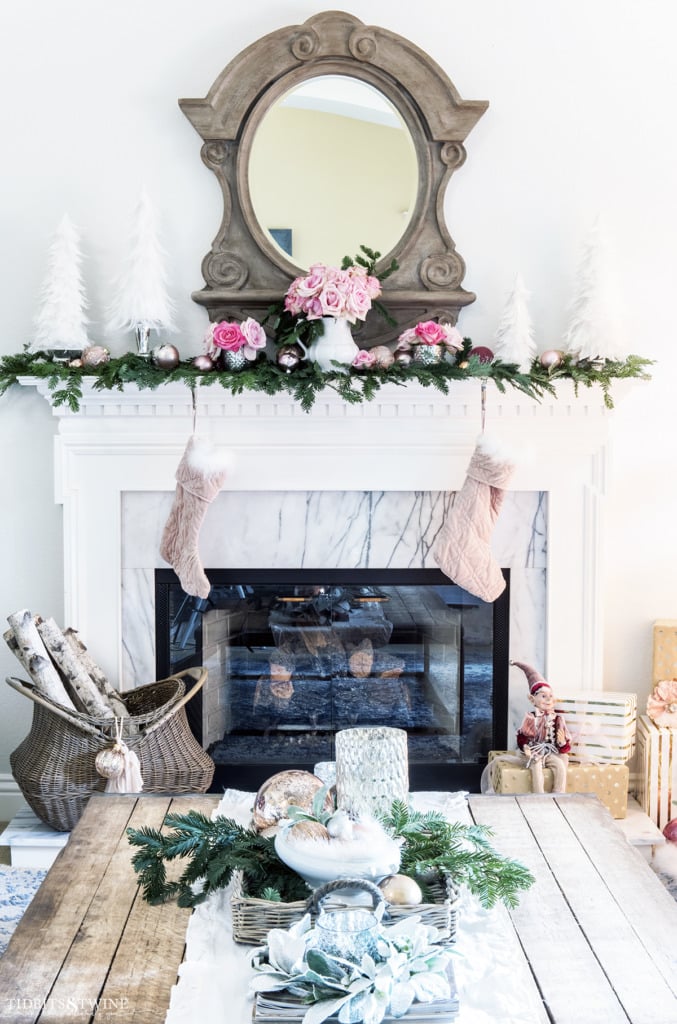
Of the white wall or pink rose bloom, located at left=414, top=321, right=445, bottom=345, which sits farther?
the white wall

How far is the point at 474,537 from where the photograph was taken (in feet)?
9.84

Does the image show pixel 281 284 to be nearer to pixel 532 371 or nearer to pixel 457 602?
pixel 532 371

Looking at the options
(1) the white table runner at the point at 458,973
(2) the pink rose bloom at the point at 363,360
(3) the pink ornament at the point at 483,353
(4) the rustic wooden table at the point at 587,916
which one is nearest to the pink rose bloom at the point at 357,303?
(2) the pink rose bloom at the point at 363,360

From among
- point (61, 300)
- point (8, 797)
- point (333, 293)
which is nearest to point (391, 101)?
point (333, 293)

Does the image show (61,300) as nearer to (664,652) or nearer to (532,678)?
(532,678)

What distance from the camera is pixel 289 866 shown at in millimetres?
1547

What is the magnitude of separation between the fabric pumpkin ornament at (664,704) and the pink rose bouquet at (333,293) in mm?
1513

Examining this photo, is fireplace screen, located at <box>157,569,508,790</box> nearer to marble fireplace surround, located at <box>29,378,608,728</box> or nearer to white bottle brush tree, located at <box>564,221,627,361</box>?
marble fireplace surround, located at <box>29,378,608,728</box>

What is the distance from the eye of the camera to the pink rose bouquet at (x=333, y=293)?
2.86m

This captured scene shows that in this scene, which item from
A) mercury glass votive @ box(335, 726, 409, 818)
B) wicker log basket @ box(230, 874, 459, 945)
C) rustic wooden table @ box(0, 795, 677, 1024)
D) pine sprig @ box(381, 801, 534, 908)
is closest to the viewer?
rustic wooden table @ box(0, 795, 677, 1024)

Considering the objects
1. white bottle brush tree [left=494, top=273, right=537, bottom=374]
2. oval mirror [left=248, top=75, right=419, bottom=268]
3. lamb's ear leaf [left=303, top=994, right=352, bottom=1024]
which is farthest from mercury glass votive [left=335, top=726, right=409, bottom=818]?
oval mirror [left=248, top=75, right=419, bottom=268]

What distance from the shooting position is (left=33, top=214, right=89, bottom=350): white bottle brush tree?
2.98m

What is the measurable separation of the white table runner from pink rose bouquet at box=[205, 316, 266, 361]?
1711mm

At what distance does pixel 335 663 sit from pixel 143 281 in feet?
4.60
